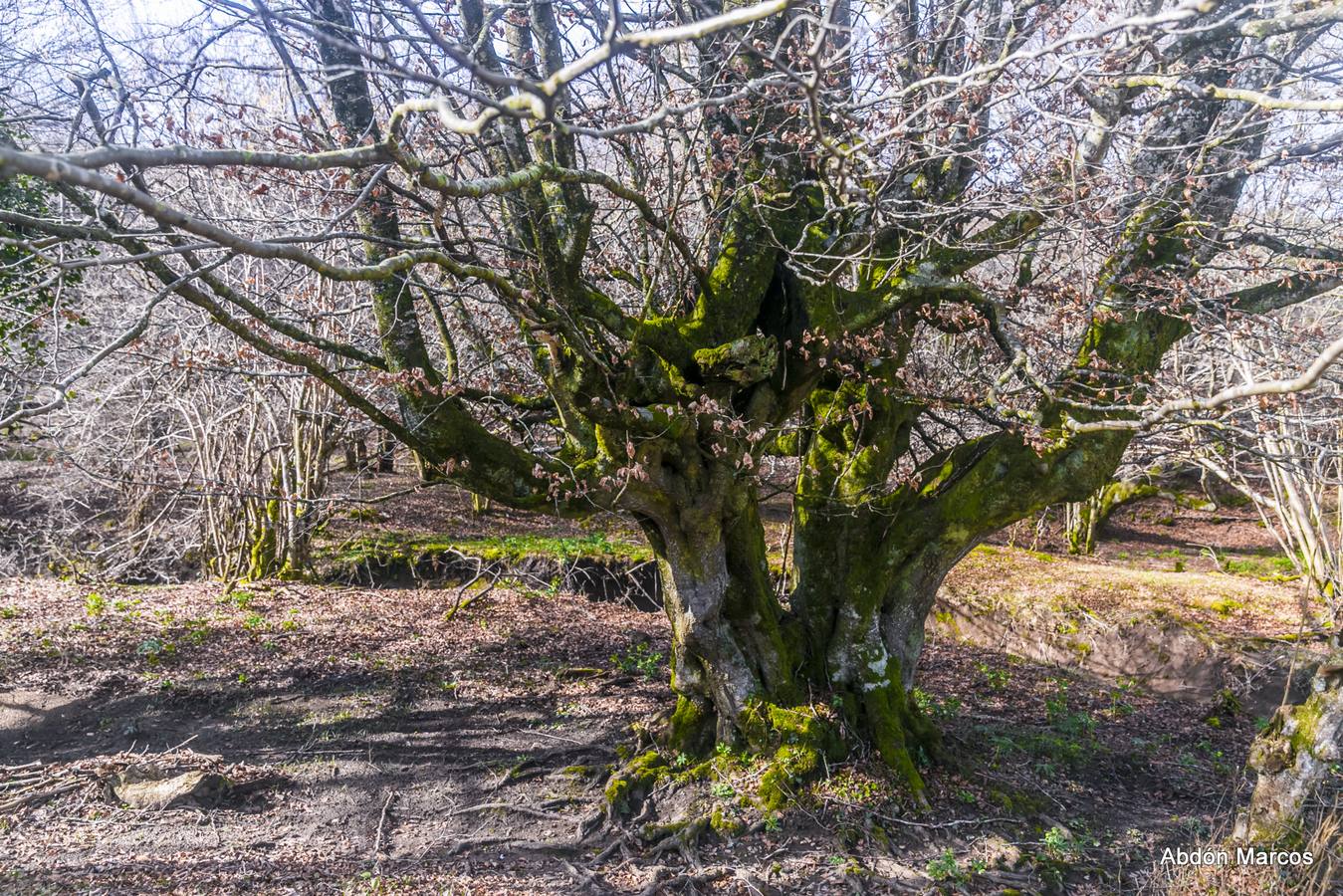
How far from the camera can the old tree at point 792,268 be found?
4.38 m

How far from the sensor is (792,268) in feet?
16.0

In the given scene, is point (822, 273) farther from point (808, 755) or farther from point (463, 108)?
point (808, 755)

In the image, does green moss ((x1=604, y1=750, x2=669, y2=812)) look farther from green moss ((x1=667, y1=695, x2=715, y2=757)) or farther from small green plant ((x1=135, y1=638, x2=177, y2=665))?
small green plant ((x1=135, y1=638, x2=177, y2=665))

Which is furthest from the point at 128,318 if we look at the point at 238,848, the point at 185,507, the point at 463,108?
the point at 238,848

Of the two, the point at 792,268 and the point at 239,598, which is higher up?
the point at 792,268

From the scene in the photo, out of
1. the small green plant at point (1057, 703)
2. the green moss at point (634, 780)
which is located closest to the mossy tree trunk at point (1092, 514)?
the small green plant at point (1057, 703)

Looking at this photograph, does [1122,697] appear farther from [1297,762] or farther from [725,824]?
[725,824]

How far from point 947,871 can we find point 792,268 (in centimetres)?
360

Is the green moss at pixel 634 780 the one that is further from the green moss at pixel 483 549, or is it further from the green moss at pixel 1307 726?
the green moss at pixel 483 549

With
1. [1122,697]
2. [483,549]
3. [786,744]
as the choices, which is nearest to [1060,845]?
[786,744]

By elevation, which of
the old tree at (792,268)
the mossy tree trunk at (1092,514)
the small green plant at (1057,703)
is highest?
the old tree at (792,268)

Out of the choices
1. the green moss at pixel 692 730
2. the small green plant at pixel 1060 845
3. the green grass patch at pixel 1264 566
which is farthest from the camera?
the green grass patch at pixel 1264 566

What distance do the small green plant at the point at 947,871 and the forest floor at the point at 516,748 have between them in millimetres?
16

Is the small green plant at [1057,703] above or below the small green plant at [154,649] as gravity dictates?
below
